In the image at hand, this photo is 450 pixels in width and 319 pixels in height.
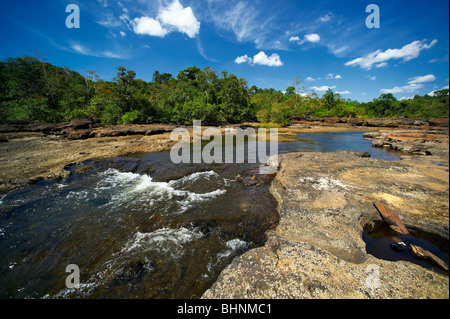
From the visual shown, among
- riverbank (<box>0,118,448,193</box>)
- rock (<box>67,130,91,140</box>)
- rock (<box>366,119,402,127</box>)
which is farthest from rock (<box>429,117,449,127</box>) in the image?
rock (<box>366,119,402,127</box>)

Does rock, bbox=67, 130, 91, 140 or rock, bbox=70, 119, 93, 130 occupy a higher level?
rock, bbox=70, 119, 93, 130

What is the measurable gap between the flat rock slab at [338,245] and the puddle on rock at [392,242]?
0.16 metres

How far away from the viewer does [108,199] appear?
5.65 m

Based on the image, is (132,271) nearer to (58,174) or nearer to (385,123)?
(58,174)

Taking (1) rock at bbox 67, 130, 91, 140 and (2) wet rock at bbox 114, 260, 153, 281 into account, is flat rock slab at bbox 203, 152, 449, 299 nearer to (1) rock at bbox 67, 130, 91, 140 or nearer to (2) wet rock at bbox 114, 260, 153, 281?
(2) wet rock at bbox 114, 260, 153, 281

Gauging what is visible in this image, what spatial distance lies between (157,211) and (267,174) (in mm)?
4873

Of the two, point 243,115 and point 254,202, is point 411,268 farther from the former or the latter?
point 243,115

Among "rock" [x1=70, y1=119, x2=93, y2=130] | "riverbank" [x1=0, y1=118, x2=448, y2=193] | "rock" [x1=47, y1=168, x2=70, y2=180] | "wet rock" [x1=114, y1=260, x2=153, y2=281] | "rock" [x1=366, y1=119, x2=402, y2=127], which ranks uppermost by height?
"rock" [x1=366, y1=119, x2=402, y2=127]

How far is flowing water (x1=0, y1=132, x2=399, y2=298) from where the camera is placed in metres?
2.88

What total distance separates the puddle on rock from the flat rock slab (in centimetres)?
16

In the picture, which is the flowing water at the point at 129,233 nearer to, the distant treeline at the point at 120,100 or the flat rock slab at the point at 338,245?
the flat rock slab at the point at 338,245

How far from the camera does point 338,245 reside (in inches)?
113

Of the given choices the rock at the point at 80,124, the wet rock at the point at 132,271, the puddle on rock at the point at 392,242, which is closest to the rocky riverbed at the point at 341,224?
the puddle on rock at the point at 392,242

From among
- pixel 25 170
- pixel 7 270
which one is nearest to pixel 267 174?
pixel 7 270
